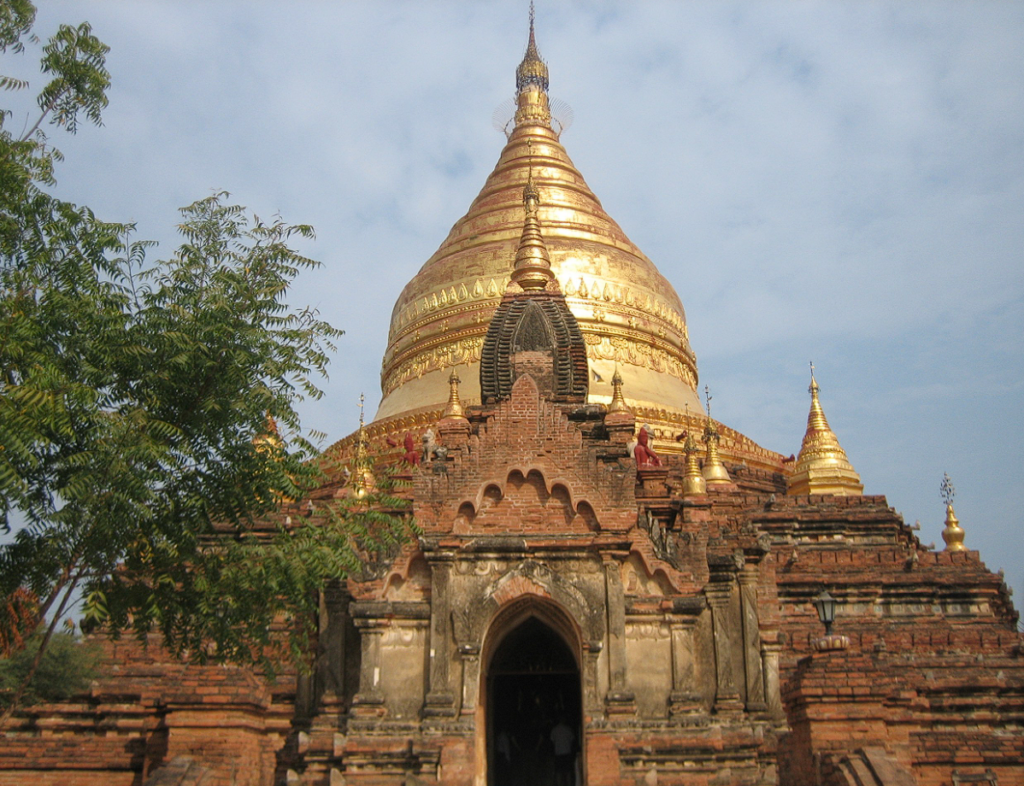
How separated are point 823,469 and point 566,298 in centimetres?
911

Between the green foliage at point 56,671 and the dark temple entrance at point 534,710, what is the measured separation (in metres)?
6.19

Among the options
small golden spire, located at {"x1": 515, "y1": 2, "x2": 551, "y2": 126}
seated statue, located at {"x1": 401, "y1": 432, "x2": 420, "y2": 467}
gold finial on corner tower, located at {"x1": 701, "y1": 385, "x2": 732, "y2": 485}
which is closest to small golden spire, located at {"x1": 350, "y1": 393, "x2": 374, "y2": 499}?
seated statue, located at {"x1": 401, "y1": 432, "x2": 420, "y2": 467}

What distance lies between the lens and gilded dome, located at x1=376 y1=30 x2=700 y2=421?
34625mm

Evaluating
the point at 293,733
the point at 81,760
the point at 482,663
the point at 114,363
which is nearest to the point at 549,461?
the point at 482,663

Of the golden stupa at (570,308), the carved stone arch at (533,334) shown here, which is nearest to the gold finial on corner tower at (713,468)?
the golden stupa at (570,308)

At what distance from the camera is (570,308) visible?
3325 centimetres

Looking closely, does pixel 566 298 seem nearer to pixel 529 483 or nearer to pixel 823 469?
pixel 823 469

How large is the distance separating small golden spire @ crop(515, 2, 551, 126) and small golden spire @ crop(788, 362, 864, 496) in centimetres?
1808

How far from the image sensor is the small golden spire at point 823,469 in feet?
106

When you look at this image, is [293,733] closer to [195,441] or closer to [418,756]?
[418,756]

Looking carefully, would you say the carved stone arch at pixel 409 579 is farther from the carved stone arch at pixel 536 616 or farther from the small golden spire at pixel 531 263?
the small golden spire at pixel 531 263

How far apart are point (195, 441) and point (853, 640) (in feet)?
38.8

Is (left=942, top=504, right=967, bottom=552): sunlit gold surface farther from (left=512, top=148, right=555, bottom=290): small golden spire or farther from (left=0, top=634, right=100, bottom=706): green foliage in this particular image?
(left=0, top=634, right=100, bottom=706): green foliage

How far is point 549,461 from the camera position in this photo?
16484 mm
